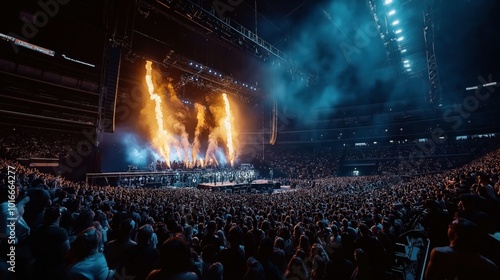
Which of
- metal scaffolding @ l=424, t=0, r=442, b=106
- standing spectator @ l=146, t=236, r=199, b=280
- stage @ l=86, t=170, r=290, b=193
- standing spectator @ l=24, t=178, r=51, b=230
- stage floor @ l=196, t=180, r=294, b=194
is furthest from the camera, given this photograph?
stage floor @ l=196, t=180, r=294, b=194

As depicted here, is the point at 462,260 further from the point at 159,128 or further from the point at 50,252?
the point at 159,128

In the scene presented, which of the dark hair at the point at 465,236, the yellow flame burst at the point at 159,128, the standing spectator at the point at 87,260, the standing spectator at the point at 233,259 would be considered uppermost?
the yellow flame burst at the point at 159,128

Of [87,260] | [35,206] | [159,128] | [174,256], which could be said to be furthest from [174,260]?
[159,128]

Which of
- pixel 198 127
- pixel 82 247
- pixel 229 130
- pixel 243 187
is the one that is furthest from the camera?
pixel 229 130

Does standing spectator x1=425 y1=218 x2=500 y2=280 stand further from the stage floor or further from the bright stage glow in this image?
the bright stage glow

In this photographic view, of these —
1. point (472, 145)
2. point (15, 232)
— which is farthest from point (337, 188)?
point (472, 145)

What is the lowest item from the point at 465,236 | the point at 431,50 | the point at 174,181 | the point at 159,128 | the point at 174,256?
the point at 174,181

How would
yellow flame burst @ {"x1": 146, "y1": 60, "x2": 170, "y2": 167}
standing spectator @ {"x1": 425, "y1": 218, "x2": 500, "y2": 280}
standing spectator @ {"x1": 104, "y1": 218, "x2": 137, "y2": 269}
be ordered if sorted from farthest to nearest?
yellow flame burst @ {"x1": 146, "y1": 60, "x2": 170, "y2": 167}, standing spectator @ {"x1": 104, "y1": 218, "x2": 137, "y2": 269}, standing spectator @ {"x1": 425, "y1": 218, "x2": 500, "y2": 280}

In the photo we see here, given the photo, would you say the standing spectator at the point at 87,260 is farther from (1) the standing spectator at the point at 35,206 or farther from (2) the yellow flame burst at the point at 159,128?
(2) the yellow flame burst at the point at 159,128

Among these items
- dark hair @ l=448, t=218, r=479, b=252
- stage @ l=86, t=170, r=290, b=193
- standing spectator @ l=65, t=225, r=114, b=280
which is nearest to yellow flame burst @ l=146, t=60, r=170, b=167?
stage @ l=86, t=170, r=290, b=193

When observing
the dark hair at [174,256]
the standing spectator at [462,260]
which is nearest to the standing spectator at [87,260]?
the dark hair at [174,256]

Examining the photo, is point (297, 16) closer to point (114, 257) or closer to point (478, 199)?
point (478, 199)

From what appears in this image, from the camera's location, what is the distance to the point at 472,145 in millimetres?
28938

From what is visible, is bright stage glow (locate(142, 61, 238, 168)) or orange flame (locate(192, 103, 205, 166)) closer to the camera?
bright stage glow (locate(142, 61, 238, 168))
